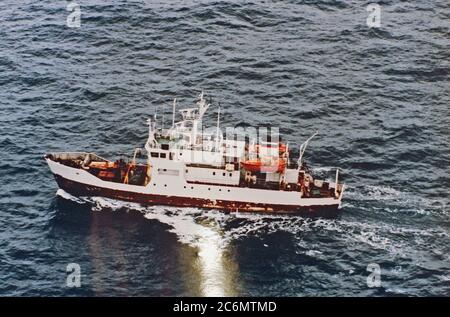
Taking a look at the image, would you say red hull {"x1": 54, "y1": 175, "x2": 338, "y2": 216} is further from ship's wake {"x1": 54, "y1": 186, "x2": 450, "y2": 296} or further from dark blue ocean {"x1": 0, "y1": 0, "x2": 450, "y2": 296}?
dark blue ocean {"x1": 0, "y1": 0, "x2": 450, "y2": 296}

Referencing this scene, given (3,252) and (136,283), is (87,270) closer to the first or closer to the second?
(136,283)

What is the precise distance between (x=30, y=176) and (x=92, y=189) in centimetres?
1034

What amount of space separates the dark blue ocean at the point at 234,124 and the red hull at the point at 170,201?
1071 mm

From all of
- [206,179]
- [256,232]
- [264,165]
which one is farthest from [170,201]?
[264,165]

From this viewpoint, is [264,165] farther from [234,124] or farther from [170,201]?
[234,124]

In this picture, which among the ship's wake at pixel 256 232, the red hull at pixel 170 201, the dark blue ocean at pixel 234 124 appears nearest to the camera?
the dark blue ocean at pixel 234 124

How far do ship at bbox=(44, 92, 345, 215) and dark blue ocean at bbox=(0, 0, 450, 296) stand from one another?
6.11ft

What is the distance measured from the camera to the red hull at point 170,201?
3233 inches

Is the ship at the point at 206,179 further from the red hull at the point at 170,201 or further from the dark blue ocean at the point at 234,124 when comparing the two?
the dark blue ocean at the point at 234,124

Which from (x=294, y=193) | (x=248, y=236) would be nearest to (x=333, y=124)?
(x=294, y=193)

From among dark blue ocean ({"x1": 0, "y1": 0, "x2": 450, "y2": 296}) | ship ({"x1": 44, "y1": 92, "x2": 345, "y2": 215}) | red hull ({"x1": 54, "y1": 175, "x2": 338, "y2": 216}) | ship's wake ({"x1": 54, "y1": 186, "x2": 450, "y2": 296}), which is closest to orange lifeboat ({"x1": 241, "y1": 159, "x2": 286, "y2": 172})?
ship ({"x1": 44, "y1": 92, "x2": 345, "y2": 215})

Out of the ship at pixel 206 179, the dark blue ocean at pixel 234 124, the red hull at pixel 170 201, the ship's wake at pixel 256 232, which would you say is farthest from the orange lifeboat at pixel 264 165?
the dark blue ocean at pixel 234 124

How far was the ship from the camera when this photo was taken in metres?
81.8

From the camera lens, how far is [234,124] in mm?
97125
